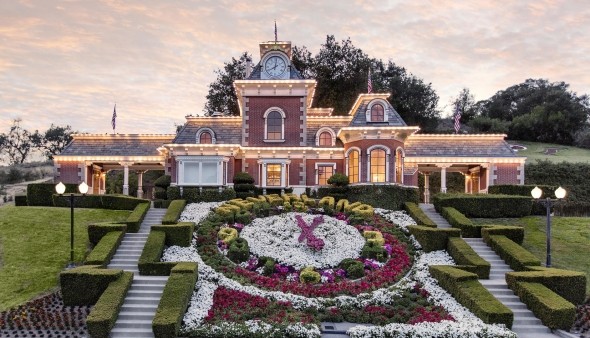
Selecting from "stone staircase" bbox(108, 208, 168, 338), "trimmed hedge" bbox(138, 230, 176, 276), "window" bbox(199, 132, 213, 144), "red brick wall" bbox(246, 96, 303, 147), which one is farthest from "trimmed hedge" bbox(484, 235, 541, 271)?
"window" bbox(199, 132, 213, 144)

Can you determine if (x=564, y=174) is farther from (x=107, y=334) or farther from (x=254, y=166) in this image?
(x=107, y=334)

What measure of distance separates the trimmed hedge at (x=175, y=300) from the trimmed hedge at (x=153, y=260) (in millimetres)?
783

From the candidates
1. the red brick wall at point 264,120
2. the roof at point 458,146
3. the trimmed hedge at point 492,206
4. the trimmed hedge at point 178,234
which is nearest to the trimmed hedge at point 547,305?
the trimmed hedge at point 492,206

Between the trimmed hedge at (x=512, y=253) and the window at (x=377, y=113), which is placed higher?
the window at (x=377, y=113)

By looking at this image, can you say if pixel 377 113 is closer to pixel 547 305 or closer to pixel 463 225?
pixel 463 225

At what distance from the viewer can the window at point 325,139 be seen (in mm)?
36750

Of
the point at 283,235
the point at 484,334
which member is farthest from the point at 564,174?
the point at 484,334

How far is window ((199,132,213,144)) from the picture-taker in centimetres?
3522

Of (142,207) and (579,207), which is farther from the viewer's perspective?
(579,207)

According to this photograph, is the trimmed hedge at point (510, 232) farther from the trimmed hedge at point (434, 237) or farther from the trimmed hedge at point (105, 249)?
the trimmed hedge at point (105, 249)

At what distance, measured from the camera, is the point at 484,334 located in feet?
55.1

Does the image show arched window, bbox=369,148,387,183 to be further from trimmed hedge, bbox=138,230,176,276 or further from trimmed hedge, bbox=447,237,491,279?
trimmed hedge, bbox=138,230,176,276

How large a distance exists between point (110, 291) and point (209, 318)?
3964 millimetres

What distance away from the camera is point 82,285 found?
1967 centimetres
